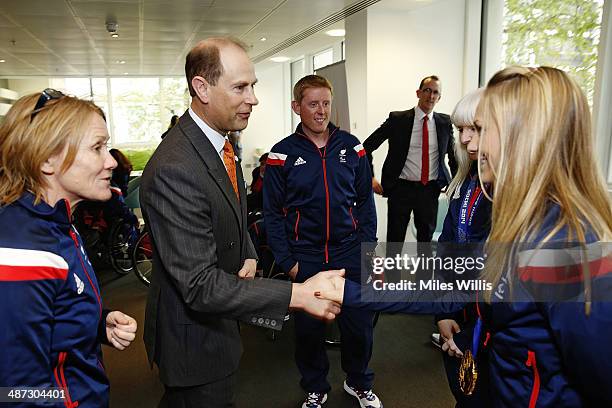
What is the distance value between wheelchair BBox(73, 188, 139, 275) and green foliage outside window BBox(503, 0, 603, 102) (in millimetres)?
4434

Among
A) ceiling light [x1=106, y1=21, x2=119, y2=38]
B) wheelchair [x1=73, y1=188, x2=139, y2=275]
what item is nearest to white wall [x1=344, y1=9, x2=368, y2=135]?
wheelchair [x1=73, y1=188, x2=139, y2=275]

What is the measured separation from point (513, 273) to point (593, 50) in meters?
3.61

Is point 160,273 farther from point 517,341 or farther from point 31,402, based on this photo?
point 517,341

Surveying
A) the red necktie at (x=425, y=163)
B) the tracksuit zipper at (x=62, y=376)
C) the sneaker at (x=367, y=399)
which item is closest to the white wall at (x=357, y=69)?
the red necktie at (x=425, y=163)

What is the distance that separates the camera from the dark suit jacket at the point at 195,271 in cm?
131

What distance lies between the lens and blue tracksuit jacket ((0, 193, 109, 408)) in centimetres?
94

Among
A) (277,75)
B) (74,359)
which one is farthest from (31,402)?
(277,75)

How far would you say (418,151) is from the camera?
3863 mm

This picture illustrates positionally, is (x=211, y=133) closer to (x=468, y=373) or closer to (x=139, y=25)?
(x=468, y=373)

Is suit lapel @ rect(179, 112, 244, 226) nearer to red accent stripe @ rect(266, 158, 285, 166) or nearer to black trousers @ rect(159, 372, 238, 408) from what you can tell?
black trousers @ rect(159, 372, 238, 408)

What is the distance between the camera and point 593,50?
372 cm

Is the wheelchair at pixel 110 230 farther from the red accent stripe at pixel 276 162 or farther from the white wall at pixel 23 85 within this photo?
the white wall at pixel 23 85

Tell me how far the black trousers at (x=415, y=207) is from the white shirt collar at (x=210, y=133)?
2.64m

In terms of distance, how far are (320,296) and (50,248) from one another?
2.65 feet
